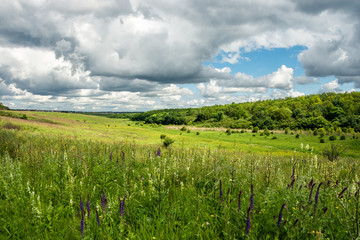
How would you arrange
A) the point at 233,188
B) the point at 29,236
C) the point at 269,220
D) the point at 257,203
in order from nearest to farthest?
the point at 269,220, the point at 29,236, the point at 257,203, the point at 233,188

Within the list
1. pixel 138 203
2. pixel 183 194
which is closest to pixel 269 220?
pixel 183 194

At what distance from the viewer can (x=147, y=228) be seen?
3.02 metres

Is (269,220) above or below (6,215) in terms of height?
above

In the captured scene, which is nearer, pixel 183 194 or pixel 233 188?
pixel 183 194

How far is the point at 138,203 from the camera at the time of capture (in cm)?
371

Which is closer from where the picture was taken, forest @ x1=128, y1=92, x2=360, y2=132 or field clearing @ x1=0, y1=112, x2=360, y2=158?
field clearing @ x1=0, y1=112, x2=360, y2=158

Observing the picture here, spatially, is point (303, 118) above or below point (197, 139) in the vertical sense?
above

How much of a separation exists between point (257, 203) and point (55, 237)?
3.22 m

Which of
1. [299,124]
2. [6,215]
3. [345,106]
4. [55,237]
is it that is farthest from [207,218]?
[345,106]

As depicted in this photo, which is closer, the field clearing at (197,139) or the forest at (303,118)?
the field clearing at (197,139)

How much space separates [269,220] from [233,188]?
1.55 metres

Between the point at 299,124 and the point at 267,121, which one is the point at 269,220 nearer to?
the point at 299,124

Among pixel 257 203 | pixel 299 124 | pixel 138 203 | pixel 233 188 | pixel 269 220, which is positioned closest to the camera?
pixel 269 220

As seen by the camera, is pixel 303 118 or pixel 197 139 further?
pixel 303 118
